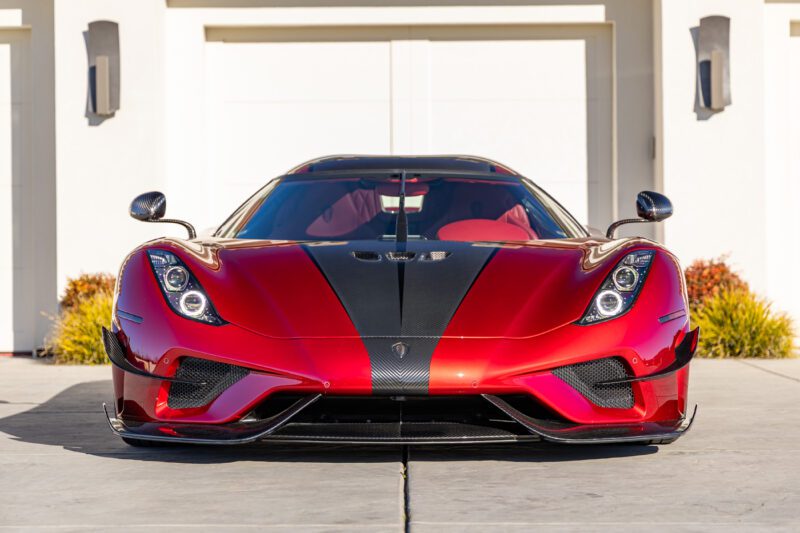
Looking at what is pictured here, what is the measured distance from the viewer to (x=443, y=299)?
3.83 metres

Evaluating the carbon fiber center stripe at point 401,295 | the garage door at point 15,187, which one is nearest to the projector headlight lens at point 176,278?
the carbon fiber center stripe at point 401,295

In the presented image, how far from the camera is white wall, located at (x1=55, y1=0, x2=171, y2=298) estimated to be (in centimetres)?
906

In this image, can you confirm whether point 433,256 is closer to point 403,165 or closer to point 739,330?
point 403,165

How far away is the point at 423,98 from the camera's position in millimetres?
9422

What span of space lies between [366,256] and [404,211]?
2.07 feet

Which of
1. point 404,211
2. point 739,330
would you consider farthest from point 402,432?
point 739,330

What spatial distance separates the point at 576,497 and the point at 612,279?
2.80 ft

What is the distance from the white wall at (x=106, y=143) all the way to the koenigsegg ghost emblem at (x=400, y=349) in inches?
223

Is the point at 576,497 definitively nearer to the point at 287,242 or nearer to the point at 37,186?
the point at 287,242

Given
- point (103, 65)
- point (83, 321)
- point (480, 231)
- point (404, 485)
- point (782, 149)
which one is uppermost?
point (103, 65)

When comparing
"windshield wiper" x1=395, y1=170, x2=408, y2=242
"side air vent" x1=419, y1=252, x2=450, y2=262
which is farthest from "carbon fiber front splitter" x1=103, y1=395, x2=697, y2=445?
"windshield wiper" x1=395, y1=170, x2=408, y2=242

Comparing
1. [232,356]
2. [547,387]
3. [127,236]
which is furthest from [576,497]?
[127,236]

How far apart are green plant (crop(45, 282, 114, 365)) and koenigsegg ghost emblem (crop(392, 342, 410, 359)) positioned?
15.9 ft

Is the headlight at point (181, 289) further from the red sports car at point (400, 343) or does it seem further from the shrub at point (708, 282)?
the shrub at point (708, 282)
